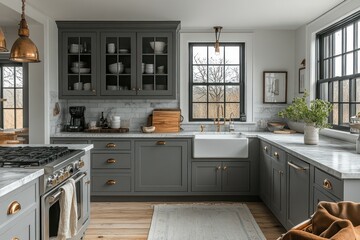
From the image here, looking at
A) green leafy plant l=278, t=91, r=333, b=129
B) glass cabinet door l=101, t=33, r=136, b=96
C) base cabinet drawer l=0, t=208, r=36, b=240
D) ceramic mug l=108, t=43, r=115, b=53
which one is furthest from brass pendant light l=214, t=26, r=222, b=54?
base cabinet drawer l=0, t=208, r=36, b=240

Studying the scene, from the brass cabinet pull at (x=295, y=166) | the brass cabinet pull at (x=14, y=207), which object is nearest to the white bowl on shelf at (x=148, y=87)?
the brass cabinet pull at (x=295, y=166)

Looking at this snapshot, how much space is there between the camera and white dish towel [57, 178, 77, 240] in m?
2.60

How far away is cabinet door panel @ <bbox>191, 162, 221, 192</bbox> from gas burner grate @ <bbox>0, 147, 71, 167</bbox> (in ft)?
7.02

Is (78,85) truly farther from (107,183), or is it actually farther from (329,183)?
(329,183)

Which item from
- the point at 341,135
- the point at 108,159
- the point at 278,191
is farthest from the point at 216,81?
the point at 278,191

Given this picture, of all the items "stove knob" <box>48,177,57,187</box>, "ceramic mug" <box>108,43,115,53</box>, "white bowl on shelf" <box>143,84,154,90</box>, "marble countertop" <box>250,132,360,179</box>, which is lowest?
"stove knob" <box>48,177,57,187</box>

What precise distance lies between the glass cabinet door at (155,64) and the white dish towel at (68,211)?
8.44 ft

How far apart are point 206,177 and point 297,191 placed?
1799mm

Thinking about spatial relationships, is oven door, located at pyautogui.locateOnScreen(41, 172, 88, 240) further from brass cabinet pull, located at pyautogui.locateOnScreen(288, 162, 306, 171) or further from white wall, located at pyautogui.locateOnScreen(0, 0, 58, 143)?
white wall, located at pyautogui.locateOnScreen(0, 0, 58, 143)

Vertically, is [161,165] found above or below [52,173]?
below

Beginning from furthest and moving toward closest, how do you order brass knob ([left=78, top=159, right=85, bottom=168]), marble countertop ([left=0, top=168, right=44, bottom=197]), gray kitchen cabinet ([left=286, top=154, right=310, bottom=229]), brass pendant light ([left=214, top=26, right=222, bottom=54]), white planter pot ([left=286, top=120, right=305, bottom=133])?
brass pendant light ([left=214, top=26, right=222, bottom=54]) → white planter pot ([left=286, top=120, right=305, bottom=133]) → brass knob ([left=78, top=159, right=85, bottom=168]) → gray kitchen cabinet ([left=286, top=154, right=310, bottom=229]) → marble countertop ([left=0, top=168, right=44, bottom=197])

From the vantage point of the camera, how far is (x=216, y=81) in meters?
5.67

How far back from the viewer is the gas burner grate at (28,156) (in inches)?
96.1

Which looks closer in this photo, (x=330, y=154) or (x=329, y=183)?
(x=329, y=183)
